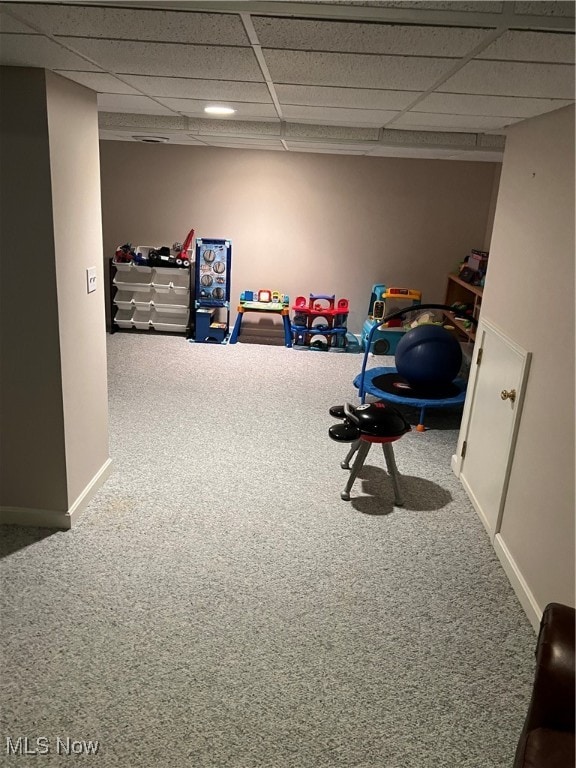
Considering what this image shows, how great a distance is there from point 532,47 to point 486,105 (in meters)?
1.20

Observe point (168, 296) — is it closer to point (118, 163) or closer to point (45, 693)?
point (118, 163)

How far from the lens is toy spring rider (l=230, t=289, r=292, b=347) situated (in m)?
7.23

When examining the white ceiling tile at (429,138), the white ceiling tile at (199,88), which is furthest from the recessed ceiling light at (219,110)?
the white ceiling tile at (429,138)

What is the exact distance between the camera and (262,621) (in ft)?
8.93

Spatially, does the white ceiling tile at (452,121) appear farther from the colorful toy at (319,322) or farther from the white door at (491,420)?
the colorful toy at (319,322)

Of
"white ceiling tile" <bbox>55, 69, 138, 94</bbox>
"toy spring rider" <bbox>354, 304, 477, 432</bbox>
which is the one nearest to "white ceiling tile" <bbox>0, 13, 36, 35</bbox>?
"white ceiling tile" <bbox>55, 69, 138, 94</bbox>

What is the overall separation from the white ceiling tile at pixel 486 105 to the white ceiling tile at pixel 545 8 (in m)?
1.19

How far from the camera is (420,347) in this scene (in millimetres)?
5223

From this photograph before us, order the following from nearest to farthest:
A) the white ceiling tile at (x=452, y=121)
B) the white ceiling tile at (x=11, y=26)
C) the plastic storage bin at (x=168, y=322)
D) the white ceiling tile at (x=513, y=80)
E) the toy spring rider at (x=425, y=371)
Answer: the white ceiling tile at (x=11, y=26) < the white ceiling tile at (x=513, y=80) < the white ceiling tile at (x=452, y=121) < the toy spring rider at (x=425, y=371) < the plastic storage bin at (x=168, y=322)

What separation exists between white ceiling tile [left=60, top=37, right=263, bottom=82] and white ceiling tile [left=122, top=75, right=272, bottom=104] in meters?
0.14

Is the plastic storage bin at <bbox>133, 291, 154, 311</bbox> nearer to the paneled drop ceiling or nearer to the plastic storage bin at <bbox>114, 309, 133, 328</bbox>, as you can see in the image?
the plastic storage bin at <bbox>114, 309, 133, 328</bbox>

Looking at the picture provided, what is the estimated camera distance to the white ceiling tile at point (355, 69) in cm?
204

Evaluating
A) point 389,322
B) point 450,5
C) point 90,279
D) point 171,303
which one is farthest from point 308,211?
point 450,5

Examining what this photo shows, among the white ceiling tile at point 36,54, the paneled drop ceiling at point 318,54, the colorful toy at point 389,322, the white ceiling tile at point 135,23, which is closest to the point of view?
the paneled drop ceiling at point 318,54
